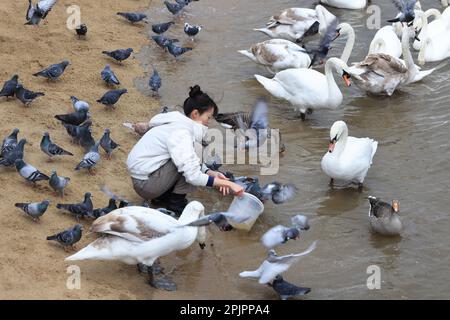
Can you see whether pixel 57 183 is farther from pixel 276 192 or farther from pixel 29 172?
pixel 276 192

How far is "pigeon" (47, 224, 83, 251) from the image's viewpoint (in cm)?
707

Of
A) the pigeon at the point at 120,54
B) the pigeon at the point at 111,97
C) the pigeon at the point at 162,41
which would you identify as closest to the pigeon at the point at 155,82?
the pigeon at the point at 111,97

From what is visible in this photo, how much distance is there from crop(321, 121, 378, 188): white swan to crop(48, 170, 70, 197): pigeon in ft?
8.48

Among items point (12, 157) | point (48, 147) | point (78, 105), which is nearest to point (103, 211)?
point (12, 157)

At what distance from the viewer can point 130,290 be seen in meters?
6.88

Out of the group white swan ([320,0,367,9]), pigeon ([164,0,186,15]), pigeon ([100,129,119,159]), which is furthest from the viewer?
white swan ([320,0,367,9])

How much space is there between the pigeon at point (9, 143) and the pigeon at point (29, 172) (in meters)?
0.25

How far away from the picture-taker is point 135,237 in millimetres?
6805

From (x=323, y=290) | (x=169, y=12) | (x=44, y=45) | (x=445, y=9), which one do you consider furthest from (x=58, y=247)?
(x=445, y=9)

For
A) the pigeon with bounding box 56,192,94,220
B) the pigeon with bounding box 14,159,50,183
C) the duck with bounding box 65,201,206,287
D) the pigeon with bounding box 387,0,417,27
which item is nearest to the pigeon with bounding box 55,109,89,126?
the pigeon with bounding box 14,159,50,183

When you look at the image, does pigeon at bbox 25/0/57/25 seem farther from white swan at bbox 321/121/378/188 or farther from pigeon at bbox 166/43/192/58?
white swan at bbox 321/121/378/188

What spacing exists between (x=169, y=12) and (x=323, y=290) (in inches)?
289

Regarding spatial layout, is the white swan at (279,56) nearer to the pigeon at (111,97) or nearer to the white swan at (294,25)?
the white swan at (294,25)
